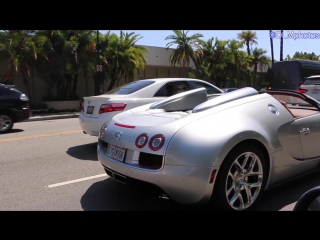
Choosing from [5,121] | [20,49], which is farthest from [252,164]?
[20,49]

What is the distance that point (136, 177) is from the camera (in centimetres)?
321

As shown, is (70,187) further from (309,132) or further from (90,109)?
(309,132)

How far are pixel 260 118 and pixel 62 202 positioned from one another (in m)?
2.53

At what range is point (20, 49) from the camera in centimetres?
1611

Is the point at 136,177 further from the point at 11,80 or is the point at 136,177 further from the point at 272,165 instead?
the point at 11,80

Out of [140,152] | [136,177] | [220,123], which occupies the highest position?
[220,123]

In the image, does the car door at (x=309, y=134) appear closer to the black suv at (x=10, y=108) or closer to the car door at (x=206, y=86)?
the car door at (x=206, y=86)

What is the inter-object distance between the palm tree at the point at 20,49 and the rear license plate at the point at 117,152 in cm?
1414

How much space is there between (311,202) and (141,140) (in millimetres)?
1755

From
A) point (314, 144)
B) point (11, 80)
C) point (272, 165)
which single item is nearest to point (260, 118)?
point (272, 165)

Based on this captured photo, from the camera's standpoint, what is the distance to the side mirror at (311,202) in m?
1.92

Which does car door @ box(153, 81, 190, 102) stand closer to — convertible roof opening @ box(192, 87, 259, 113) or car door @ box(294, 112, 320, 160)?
convertible roof opening @ box(192, 87, 259, 113)

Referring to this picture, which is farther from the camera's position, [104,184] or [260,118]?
[104,184]
